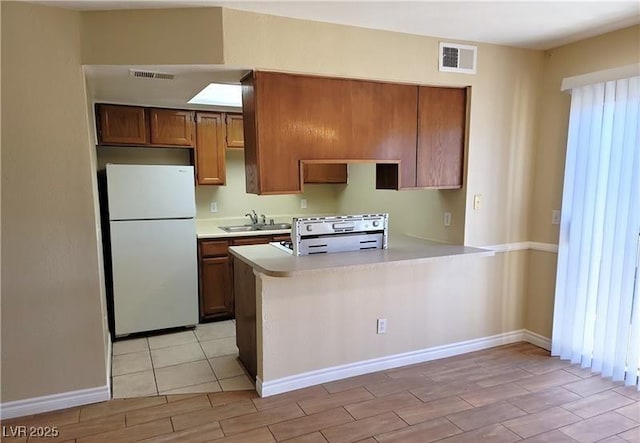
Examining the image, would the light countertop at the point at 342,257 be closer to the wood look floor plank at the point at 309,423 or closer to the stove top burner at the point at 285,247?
the stove top burner at the point at 285,247

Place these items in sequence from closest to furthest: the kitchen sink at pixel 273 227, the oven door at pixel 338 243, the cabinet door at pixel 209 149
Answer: the oven door at pixel 338 243 < the cabinet door at pixel 209 149 < the kitchen sink at pixel 273 227

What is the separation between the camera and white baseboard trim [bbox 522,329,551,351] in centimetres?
349

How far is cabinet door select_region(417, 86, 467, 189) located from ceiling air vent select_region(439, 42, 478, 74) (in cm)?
15

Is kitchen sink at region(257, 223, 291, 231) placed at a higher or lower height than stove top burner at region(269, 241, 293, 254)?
lower

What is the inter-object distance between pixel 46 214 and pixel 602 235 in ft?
12.2

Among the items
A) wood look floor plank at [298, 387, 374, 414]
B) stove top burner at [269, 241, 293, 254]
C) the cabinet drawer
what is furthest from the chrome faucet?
wood look floor plank at [298, 387, 374, 414]

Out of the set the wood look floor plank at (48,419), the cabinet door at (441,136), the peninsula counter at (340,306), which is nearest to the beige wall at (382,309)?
the peninsula counter at (340,306)

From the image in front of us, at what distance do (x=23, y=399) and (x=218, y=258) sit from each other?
1.94m

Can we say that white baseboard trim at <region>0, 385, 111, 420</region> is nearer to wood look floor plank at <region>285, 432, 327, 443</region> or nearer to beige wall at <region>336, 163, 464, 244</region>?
wood look floor plank at <region>285, 432, 327, 443</region>

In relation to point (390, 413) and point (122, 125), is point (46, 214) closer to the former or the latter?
point (122, 125)

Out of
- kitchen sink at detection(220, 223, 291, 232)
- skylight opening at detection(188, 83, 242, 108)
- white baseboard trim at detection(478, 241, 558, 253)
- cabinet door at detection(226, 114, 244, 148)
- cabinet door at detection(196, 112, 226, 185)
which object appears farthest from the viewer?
kitchen sink at detection(220, 223, 291, 232)

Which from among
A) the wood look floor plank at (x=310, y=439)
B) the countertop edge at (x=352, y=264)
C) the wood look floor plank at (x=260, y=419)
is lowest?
the wood look floor plank at (x=260, y=419)

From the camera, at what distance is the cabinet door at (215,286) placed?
13.5 ft

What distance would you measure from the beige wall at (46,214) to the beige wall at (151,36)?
0.36ft
